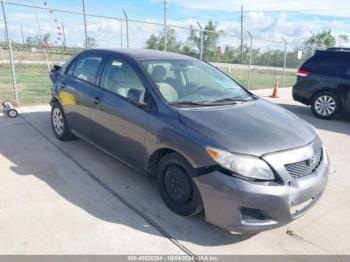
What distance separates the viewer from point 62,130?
548cm

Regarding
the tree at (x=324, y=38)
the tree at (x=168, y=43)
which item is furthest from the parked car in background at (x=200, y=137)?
the tree at (x=324, y=38)

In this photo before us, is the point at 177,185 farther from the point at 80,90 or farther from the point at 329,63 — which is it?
the point at 329,63

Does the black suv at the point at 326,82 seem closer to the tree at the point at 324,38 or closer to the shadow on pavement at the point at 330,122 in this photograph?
the shadow on pavement at the point at 330,122

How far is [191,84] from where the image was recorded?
412cm

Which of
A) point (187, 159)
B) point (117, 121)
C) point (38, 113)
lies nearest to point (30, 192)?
point (117, 121)

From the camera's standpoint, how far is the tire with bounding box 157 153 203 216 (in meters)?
3.18

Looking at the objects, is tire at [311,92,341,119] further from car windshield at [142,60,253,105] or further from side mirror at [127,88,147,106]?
side mirror at [127,88,147,106]

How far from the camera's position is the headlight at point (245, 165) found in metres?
2.83

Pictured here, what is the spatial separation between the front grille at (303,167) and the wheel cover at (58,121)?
12.5 feet

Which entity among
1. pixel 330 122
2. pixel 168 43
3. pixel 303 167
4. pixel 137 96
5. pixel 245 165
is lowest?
pixel 330 122

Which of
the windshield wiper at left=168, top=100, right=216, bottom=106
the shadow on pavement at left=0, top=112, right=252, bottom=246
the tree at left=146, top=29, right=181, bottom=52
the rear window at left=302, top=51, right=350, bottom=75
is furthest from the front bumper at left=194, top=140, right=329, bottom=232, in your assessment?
the tree at left=146, top=29, right=181, bottom=52

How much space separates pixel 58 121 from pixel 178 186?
3.05 meters

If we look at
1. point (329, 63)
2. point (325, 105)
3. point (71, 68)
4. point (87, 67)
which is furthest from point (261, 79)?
point (87, 67)

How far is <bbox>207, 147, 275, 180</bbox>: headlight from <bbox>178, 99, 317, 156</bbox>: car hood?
0.06 metres
